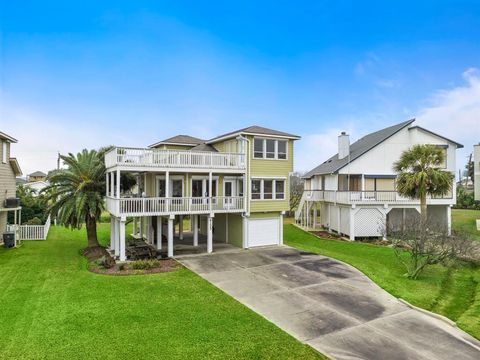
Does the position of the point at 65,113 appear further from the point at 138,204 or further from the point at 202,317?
the point at 202,317

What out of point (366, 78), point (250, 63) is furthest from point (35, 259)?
point (366, 78)

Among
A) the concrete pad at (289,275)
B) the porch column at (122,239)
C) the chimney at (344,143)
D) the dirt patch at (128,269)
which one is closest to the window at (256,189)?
the concrete pad at (289,275)

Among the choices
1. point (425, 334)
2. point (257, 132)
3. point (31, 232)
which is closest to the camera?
point (425, 334)

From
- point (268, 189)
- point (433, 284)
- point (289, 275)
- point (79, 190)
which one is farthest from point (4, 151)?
point (433, 284)

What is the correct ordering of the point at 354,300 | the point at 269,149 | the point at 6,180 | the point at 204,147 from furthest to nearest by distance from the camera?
the point at 204,147 → the point at 6,180 → the point at 269,149 → the point at 354,300

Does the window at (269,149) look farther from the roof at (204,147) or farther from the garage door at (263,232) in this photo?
the garage door at (263,232)

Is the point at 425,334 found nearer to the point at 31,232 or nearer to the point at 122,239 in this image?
the point at 122,239

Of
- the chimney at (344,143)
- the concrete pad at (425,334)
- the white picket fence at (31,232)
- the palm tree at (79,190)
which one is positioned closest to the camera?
the concrete pad at (425,334)
